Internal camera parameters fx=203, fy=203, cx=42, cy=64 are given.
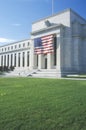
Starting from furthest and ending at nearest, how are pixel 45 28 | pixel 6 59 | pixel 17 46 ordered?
pixel 6 59
pixel 17 46
pixel 45 28

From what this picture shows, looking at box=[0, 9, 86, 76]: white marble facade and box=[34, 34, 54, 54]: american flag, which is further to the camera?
box=[34, 34, 54, 54]: american flag

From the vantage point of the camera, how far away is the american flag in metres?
50.8

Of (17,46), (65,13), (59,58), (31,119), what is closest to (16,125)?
(31,119)

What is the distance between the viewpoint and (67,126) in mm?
6629

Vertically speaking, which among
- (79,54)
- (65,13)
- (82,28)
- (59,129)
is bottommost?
(59,129)

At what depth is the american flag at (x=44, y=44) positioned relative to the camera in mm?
50781

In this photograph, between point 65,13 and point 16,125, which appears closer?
point 16,125

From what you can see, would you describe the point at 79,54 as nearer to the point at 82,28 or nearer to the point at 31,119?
the point at 82,28

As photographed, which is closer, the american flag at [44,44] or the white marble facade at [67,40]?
the white marble facade at [67,40]

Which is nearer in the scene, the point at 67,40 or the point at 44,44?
the point at 67,40

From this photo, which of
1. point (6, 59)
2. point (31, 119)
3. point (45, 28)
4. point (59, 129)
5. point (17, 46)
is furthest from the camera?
point (6, 59)

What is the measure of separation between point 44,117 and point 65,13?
1824 inches

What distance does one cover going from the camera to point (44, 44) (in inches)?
2079

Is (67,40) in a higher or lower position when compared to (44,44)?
higher
